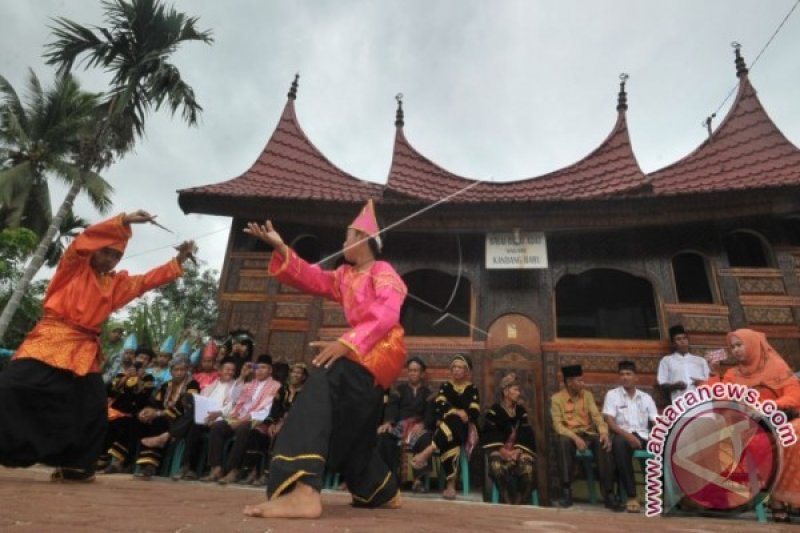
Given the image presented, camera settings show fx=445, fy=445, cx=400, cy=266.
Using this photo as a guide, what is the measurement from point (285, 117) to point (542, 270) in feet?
20.6

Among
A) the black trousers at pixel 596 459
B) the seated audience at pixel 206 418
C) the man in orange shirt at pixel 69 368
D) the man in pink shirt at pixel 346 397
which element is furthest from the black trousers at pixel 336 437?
the seated audience at pixel 206 418

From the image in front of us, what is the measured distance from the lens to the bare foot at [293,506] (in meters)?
1.94

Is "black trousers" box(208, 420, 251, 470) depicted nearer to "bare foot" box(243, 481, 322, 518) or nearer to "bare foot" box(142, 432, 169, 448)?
"bare foot" box(142, 432, 169, 448)

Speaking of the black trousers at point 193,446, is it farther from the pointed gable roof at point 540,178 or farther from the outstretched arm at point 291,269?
the pointed gable roof at point 540,178

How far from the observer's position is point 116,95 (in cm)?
925

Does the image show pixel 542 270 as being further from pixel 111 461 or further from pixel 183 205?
pixel 111 461

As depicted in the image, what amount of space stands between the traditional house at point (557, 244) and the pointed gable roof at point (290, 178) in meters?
0.04

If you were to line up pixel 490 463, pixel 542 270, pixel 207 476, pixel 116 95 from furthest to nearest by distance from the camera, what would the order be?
pixel 116 95 < pixel 542 270 < pixel 207 476 < pixel 490 463

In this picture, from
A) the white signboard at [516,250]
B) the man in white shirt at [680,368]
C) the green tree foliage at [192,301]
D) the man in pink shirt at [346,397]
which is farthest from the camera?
the green tree foliage at [192,301]

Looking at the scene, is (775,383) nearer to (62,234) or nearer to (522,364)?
(522,364)

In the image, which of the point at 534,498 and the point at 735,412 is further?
the point at 534,498

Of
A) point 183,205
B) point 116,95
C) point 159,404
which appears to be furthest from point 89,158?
point 159,404

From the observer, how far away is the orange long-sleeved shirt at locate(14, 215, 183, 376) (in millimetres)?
3229

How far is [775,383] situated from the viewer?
380 centimetres
